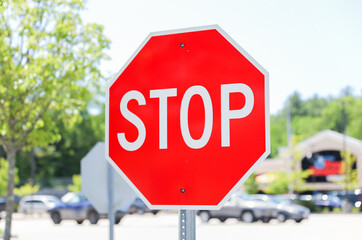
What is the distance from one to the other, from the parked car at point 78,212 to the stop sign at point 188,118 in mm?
A: 24097

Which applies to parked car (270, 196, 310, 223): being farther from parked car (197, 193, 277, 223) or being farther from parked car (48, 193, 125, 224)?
parked car (48, 193, 125, 224)

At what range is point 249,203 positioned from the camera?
89.0ft

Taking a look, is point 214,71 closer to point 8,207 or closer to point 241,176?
point 241,176

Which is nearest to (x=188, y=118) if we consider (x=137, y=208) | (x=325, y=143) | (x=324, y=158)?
(x=137, y=208)

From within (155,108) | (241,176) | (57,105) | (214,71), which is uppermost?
(57,105)

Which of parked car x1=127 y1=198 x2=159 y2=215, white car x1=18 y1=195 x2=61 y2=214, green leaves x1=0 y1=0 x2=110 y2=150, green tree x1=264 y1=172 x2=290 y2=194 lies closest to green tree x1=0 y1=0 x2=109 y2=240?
green leaves x1=0 y1=0 x2=110 y2=150

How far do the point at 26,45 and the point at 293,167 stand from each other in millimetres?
39638

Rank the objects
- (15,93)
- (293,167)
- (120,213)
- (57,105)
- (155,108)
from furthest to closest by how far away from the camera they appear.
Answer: (293,167) → (120,213) → (57,105) → (15,93) → (155,108)

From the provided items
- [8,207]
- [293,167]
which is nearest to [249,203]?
[8,207]

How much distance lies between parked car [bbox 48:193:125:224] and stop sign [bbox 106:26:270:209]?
24097 millimetres

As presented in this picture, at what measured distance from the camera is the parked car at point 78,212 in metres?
26.4

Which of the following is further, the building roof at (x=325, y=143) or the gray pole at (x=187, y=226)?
the building roof at (x=325, y=143)

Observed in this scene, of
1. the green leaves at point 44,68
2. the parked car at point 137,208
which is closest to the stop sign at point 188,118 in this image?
the green leaves at point 44,68

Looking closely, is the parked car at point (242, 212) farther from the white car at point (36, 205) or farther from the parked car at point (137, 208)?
the white car at point (36, 205)
